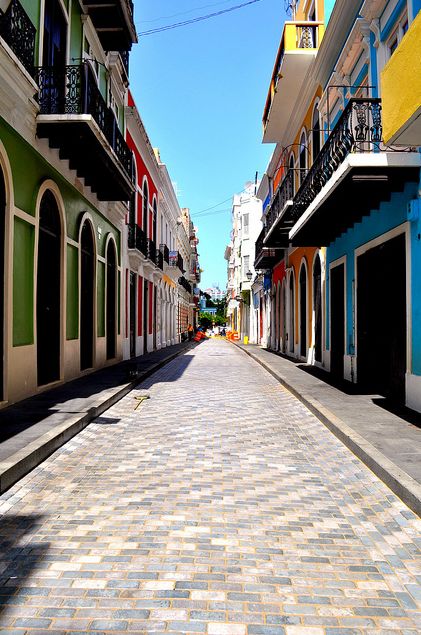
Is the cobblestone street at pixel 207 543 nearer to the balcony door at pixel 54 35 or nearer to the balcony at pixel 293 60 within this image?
the balcony door at pixel 54 35

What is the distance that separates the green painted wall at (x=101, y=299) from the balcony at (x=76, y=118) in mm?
3163

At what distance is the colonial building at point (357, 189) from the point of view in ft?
25.5

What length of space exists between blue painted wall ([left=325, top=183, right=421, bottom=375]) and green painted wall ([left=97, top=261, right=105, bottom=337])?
20.0ft

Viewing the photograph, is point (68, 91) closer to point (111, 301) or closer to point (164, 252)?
point (111, 301)

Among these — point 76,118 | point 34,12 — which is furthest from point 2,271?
point 34,12

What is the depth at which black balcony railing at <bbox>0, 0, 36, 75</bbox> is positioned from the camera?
25.3ft

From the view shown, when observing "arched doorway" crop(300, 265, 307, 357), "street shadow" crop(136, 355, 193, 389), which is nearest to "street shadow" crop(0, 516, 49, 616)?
"street shadow" crop(136, 355, 193, 389)

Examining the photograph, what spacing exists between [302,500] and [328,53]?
1160 cm

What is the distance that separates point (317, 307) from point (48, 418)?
1068 cm

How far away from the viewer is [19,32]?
26.6 feet

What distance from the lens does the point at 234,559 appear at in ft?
10.8

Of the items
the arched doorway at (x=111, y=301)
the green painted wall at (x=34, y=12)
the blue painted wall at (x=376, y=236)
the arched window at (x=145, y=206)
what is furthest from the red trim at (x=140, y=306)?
the green painted wall at (x=34, y=12)

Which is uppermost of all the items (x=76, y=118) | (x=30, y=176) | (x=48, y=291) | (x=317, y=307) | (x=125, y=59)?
(x=125, y=59)

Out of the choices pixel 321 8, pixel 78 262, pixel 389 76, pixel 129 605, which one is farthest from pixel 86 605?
pixel 321 8
